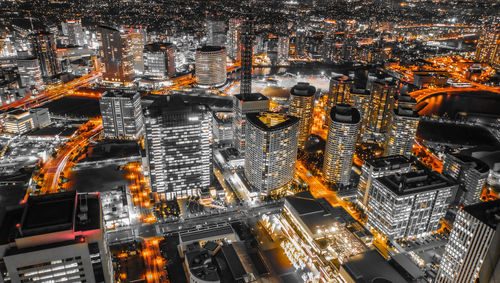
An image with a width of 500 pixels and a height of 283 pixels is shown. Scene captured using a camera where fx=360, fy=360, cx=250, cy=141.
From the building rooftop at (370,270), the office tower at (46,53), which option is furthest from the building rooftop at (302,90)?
the office tower at (46,53)

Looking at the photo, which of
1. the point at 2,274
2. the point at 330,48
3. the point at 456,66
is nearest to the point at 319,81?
the point at 330,48

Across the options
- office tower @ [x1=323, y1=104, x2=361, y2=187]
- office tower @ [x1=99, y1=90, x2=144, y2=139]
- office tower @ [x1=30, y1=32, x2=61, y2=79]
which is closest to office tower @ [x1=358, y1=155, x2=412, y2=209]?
office tower @ [x1=323, y1=104, x2=361, y2=187]

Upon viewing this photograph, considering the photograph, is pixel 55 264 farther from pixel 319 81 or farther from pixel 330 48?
pixel 330 48

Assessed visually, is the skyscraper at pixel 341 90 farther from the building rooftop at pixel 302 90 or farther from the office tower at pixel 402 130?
the office tower at pixel 402 130

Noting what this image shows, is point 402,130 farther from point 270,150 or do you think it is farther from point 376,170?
point 270,150

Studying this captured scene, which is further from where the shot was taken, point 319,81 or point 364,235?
point 319,81

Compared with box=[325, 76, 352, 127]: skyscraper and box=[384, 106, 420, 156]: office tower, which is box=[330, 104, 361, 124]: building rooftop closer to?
box=[384, 106, 420, 156]: office tower
